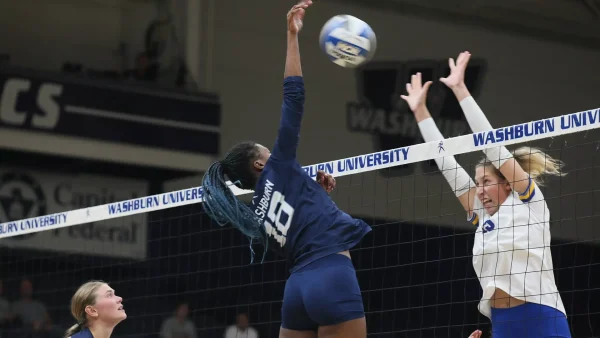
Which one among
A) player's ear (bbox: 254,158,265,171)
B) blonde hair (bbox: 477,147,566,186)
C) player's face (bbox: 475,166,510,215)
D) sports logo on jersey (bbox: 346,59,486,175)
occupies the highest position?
sports logo on jersey (bbox: 346,59,486,175)

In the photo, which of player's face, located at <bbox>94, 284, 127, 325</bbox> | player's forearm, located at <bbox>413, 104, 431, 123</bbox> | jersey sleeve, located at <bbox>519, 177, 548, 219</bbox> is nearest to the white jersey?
jersey sleeve, located at <bbox>519, 177, 548, 219</bbox>

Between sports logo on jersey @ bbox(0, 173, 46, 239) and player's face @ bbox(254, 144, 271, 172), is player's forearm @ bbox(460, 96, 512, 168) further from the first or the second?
sports logo on jersey @ bbox(0, 173, 46, 239)

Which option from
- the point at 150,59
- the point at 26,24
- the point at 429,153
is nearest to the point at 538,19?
the point at 150,59

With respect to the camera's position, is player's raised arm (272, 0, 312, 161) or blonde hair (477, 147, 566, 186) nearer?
player's raised arm (272, 0, 312, 161)

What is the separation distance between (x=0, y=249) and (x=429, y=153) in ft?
33.2

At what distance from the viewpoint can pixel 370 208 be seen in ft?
58.4

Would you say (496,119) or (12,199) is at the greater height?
(496,119)

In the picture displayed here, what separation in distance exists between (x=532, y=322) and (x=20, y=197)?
38.0ft

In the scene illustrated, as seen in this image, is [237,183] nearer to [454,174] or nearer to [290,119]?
[290,119]

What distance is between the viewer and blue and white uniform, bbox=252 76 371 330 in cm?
454

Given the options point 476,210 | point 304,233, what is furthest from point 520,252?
point 304,233

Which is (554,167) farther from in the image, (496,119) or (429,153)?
(496,119)

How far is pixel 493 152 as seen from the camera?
5.77m

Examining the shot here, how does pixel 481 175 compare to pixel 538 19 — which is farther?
pixel 538 19
